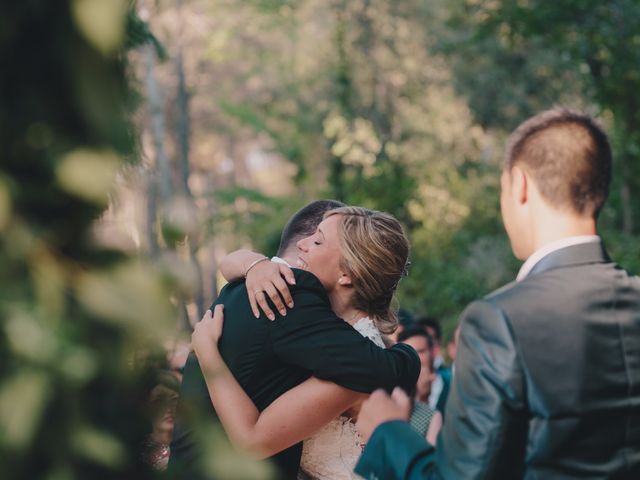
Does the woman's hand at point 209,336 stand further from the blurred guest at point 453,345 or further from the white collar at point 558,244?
the white collar at point 558,244

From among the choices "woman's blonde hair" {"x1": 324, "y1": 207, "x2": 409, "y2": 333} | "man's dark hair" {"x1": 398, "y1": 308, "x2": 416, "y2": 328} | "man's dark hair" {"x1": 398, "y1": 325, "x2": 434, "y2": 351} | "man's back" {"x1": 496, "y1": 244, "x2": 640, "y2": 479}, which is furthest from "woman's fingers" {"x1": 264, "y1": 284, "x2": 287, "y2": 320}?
"man's dark hair" {"x1": 398, "y1": 308, "x2": 416, "y2": 328}

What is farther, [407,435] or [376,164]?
[376,164]

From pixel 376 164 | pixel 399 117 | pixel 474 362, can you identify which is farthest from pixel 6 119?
pixel 399 117

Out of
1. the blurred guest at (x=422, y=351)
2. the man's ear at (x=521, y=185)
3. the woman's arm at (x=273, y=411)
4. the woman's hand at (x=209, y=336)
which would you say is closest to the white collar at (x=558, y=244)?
the man's ear at (x=521, y=185)

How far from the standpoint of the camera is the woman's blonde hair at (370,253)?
11.5 ft

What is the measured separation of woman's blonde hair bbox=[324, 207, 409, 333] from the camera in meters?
3.50

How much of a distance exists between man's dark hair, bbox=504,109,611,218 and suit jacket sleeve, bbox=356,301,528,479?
410 mm

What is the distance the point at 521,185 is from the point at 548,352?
528 mm

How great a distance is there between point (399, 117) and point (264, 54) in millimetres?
6031

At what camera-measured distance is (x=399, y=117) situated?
27.8 metres

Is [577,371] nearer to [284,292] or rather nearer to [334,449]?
[284,292]

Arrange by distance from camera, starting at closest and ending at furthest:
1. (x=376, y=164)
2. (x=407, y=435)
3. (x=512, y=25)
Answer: (x=407, y=435) < (x=512, y=25) < (x=376, y=164)

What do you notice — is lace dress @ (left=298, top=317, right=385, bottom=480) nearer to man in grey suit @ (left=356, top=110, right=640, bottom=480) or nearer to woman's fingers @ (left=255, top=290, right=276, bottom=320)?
woman's fingers @ (left=255, top=290, right=276, bottom=320)

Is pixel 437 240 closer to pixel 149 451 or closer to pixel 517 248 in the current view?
pixel 517 248
